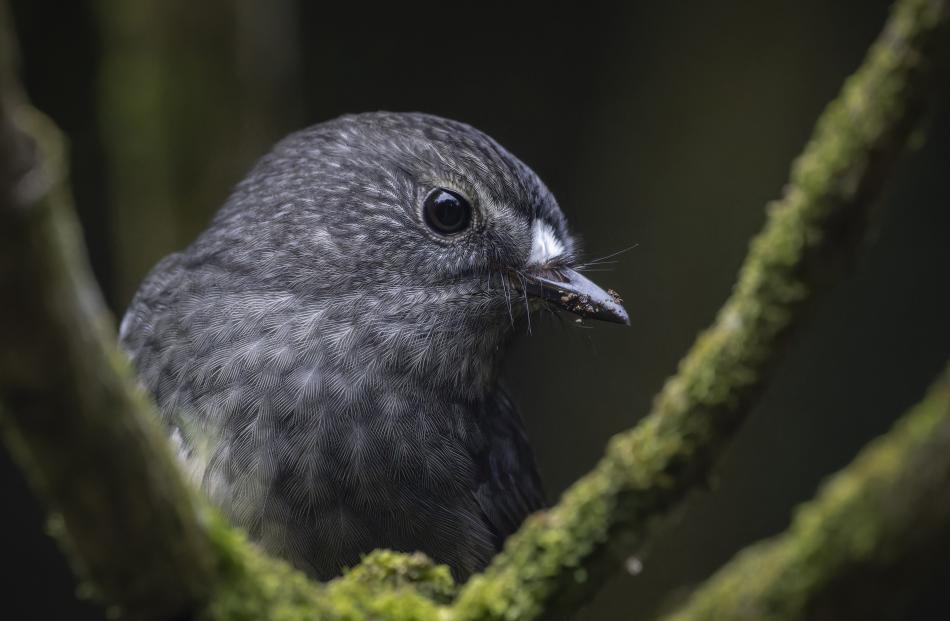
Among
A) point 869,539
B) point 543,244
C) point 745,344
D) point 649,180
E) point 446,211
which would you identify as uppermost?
point 649,180

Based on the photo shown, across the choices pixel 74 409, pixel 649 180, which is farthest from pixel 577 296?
pixel 649 180

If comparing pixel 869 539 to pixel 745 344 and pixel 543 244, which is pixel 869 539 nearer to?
pixel 745 344

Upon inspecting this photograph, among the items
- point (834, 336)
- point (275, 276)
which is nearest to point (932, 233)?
point (834, 336)

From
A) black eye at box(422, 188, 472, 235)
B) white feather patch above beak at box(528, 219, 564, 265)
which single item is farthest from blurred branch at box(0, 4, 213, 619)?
white feather patch above beak at box(528, 219, 564, 265)

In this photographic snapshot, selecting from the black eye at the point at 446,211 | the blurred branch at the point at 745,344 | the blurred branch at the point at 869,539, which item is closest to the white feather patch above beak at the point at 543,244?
the black eye at the point at 446,211

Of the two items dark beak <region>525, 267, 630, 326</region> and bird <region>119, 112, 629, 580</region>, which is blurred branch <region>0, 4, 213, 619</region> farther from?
dark beak <region>525, 267, 630, 326</region>

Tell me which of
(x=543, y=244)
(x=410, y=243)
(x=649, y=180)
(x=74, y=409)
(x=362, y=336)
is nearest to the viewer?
(x=74, y=409)
